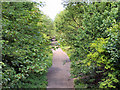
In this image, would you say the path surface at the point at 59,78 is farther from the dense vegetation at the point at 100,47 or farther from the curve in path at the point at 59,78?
the dense vegetation at the point at 100,47

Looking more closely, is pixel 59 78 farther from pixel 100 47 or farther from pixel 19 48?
pixel 19 48

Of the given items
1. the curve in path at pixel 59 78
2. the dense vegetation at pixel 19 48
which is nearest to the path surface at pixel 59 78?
the curve in path at pixel 59 78

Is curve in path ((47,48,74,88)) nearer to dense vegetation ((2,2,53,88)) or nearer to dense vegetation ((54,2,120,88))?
dense vegetation ((2,2,53,88))

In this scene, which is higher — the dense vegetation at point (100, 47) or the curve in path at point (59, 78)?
the dense vegetation at point (100, 47)

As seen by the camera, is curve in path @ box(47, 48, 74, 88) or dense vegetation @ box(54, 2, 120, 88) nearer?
dense vegetation @ box(54, 2, 120, 88)

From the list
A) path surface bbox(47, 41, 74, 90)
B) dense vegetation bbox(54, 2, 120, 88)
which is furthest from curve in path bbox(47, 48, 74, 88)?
dense vegetation bbox(54, 2, 120, 88)

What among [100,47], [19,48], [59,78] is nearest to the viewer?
[19,48]

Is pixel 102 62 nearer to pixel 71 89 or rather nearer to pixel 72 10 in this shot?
pixel 71 89

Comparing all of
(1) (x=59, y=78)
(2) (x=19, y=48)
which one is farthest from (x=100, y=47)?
(1) (x=59, y=78)

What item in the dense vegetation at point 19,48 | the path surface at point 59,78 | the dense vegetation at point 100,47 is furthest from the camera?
the path surface at point 59,78

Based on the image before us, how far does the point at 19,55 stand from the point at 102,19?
393cm

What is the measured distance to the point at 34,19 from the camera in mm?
5539

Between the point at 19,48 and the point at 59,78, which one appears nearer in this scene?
the point at 19,48

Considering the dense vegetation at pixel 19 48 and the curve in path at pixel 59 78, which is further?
the curve in path at pixel 59 78
